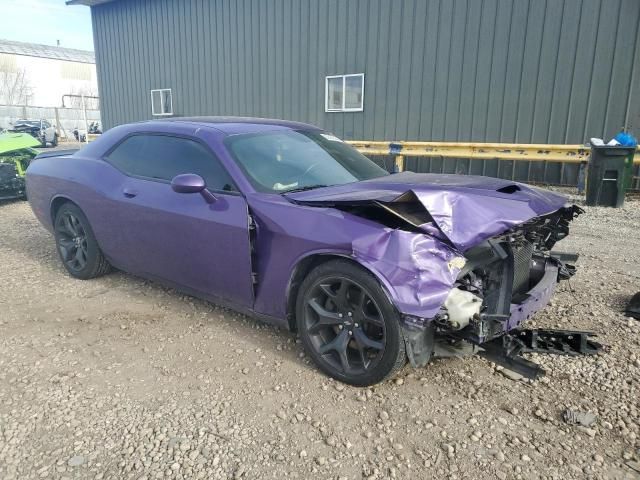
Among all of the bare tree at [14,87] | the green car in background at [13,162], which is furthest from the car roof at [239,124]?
the bare tree at [14,87]

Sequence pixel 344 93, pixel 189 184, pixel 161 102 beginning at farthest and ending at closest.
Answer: pixel 161 102 < pixel 344 93 < pixel 189 184

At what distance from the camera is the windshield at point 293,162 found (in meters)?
3.26

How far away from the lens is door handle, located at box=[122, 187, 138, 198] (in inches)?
150

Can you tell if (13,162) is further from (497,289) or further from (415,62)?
(497,289)

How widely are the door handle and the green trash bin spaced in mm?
6881

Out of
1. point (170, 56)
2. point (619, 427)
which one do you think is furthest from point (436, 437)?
point (170, 56)

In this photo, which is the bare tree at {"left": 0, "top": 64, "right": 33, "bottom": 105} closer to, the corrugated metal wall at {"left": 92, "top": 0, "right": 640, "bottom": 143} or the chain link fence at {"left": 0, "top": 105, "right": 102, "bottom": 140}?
the chain link fence at {"left": 0, "top": 105, "right": 102, "bottom": 140}

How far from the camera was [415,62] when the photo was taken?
1063 cm

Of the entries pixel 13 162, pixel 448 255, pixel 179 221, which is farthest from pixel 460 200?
pixel 13 162

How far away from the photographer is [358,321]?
266 cm

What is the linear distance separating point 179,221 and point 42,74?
61.9 metres

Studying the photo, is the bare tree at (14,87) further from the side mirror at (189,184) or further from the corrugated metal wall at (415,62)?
the side mirror at (189,184)

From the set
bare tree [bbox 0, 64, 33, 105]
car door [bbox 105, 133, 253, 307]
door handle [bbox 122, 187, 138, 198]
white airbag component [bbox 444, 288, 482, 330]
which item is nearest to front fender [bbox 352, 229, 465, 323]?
white airbag component [bbox 444, 288, 482, 330]

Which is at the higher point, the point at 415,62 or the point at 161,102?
the point at 415,62
